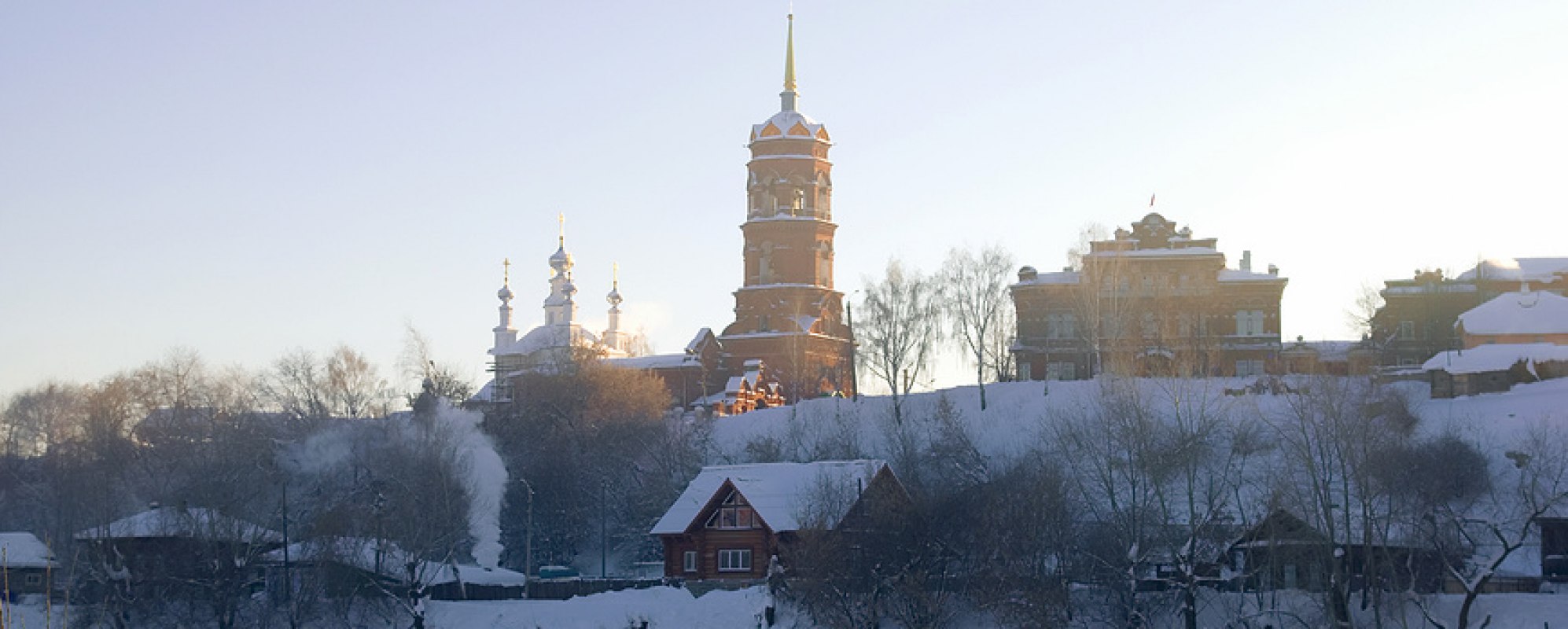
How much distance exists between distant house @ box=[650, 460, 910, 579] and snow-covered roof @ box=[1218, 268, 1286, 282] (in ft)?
82.5

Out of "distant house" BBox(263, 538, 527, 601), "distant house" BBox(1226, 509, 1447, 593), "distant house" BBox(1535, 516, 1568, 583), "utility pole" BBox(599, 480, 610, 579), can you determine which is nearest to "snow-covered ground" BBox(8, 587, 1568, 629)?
"distant house" BBox(1226, 509, 1447, 593)

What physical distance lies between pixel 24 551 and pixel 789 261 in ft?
113

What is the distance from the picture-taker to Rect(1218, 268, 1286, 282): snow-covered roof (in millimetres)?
71706

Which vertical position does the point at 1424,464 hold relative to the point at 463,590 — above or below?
above

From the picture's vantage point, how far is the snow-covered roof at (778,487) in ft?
166

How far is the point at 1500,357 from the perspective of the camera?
61.6 m

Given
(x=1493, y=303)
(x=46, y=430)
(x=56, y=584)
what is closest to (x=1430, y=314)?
(x=1493, y=303)

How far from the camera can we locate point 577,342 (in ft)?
281

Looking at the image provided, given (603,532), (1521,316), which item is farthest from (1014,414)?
(1521,316)

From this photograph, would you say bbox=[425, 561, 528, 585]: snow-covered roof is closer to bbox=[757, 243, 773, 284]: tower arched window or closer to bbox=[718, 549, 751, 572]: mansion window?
bbox=[718, 549, 751, 572]: mansion window

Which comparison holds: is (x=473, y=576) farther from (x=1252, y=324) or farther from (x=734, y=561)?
(x=1252, y=324)

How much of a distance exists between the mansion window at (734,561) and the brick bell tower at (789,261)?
2899 centimetres

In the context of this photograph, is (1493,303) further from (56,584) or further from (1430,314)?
(56,584)

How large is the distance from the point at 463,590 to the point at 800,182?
33.5 metres
